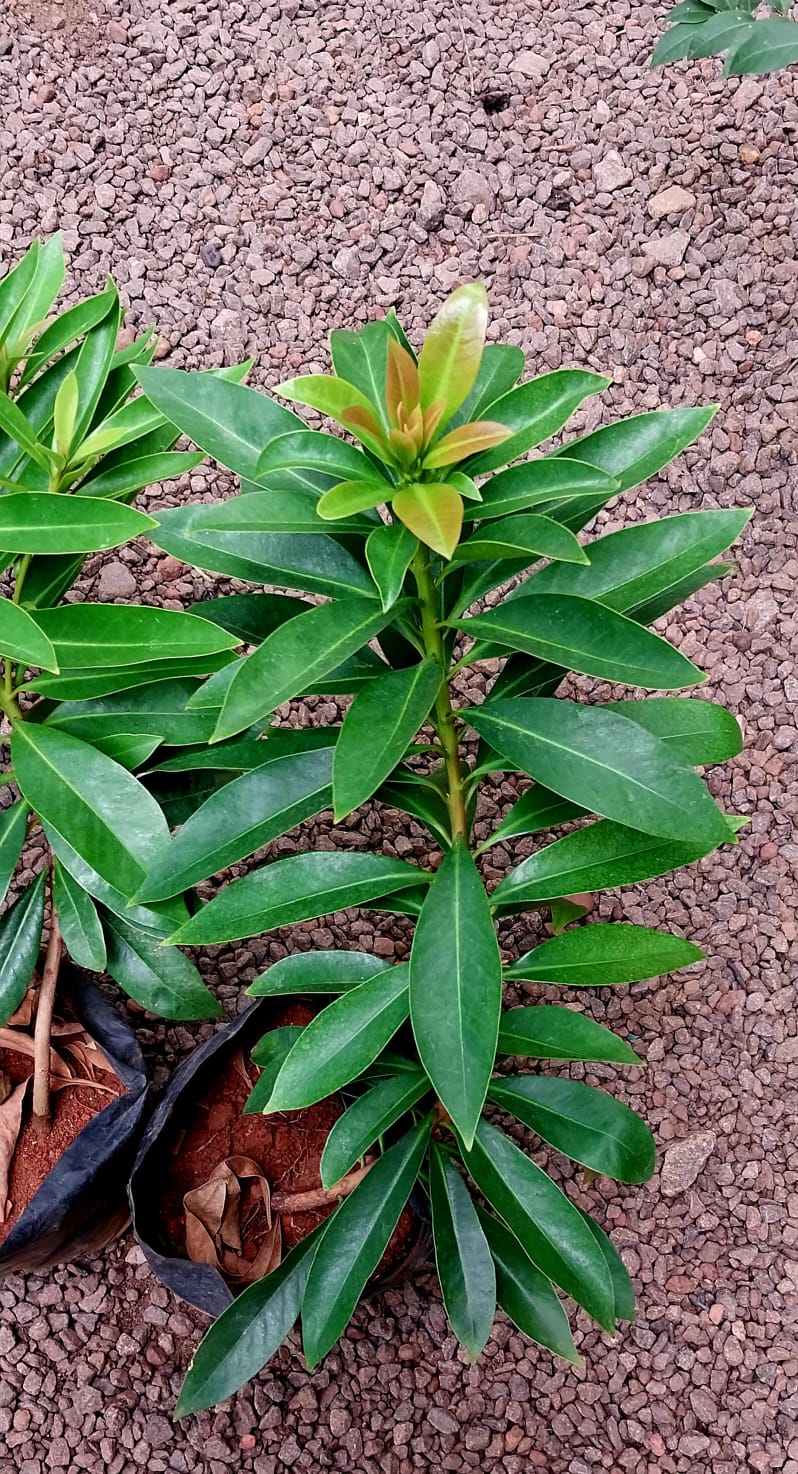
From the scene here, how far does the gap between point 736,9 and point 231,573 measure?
2.82ft

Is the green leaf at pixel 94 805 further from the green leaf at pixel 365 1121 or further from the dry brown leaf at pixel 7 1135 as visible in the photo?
the dry brown leaf at pixel 7 1135

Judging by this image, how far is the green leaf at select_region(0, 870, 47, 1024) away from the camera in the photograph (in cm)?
136

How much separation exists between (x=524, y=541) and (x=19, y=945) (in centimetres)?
87

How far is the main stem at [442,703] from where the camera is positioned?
3.59 feet

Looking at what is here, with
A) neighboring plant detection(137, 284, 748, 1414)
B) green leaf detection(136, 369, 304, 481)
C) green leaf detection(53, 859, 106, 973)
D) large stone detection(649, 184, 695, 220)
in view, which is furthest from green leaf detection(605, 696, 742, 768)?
large stone detection(649, 184, 695, 220)

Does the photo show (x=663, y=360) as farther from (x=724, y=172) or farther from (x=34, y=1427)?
(x=34, y=1427)

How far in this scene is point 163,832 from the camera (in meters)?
1.13

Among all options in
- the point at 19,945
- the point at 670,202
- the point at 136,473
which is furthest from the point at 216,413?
the point at 670,202

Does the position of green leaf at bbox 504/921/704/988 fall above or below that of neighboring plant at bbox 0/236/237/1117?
below

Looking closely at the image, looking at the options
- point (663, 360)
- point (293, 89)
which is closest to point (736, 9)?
point (663, 360)

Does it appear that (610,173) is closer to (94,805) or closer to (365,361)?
(365,361)

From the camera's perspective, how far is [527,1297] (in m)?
1.26

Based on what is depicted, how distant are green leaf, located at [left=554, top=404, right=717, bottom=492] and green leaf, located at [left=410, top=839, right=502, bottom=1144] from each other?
17.9 inches

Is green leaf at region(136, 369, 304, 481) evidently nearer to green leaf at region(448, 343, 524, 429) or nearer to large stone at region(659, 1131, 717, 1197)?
green leaf at region(448, 343, 524, 429)
